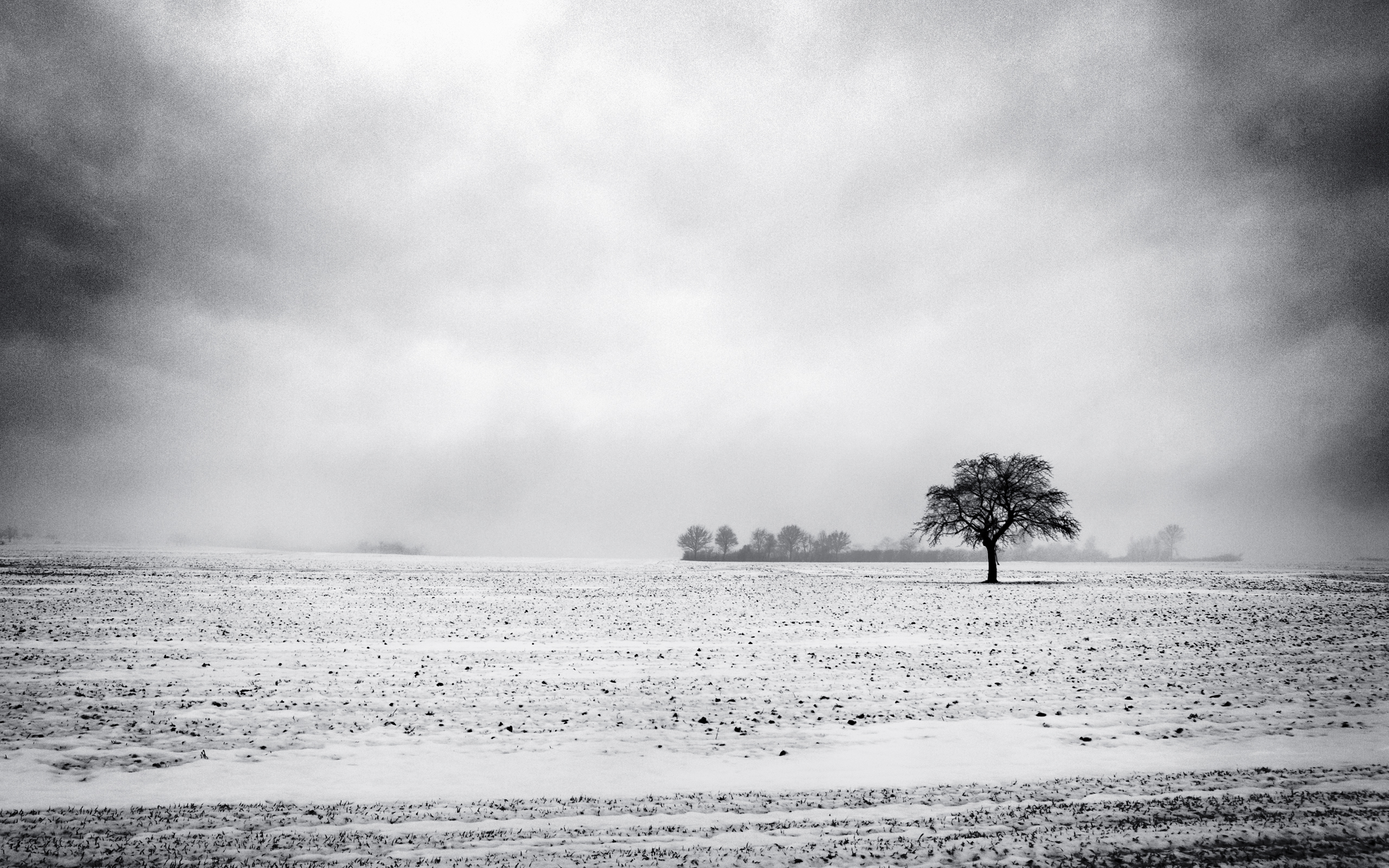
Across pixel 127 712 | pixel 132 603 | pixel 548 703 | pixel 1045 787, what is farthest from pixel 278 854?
pixel 132 603

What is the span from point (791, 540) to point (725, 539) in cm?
1792

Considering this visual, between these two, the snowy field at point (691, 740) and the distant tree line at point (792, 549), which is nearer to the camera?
the snowy field at point (691, 740)

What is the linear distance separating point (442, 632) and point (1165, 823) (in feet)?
67.6

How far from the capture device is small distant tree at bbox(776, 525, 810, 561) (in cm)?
16925

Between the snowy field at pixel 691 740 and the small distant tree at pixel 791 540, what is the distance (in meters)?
145

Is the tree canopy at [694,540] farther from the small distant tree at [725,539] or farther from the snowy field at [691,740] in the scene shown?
the snowy field at [691,740]

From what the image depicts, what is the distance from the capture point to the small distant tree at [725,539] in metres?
164

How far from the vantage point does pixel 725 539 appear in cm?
16475

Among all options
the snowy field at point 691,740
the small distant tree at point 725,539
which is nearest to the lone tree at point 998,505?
the snowy field at point 691,740

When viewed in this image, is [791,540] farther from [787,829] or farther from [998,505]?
[787,829]

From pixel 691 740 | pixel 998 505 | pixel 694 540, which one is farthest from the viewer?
pixel 694 540

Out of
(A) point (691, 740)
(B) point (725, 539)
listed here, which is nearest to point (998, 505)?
(A) point (691, 740)

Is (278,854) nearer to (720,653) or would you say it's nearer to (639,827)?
(639,827)

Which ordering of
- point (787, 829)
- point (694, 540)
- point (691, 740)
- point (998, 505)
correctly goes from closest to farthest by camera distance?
point (787, 829)
point (691, 740)
point (998, 505)
point (694, 540)
